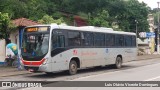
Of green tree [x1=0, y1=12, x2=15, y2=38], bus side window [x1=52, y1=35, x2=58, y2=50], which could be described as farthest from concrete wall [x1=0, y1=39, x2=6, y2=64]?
bus side window [x1=52, y1=35, x2=58, y2=50]

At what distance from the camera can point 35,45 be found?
17219 mm

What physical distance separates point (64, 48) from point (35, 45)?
5.55ft

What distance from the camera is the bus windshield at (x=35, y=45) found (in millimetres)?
17031

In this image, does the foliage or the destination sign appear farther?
the foliage

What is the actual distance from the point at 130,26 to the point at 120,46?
28.6m

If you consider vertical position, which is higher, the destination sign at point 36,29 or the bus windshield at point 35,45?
the destination sign at point 36,29

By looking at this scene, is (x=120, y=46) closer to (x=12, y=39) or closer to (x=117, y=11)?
(x=12, y=39)

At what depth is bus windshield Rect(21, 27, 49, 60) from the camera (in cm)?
1703

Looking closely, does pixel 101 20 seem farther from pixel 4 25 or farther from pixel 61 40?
pixel 61 40

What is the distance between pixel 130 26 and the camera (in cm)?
5225

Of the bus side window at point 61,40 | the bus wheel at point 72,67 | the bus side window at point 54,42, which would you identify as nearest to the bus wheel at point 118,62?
the bus wheel at point 72,67

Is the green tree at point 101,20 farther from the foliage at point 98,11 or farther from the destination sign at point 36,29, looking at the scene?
the destination sign at point 36,29

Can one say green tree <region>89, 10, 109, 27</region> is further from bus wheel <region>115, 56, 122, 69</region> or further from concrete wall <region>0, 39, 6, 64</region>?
concrete wall <region>0, 39, 6, 64</region>

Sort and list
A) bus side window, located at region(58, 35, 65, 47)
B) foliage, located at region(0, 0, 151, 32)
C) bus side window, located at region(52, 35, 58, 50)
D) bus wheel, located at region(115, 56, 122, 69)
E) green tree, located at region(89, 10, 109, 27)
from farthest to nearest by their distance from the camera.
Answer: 1. green tree, located at region(89, 10, 109, 27)
2. foliage, located at region(0, 0, 151, 32)
3. bus wheel, located at region(115, 56, 122, 69)
4. bus side window, located at region(58, 35, 65, 47)
5. bus side window, located at region(52, 35, 58, 50)
